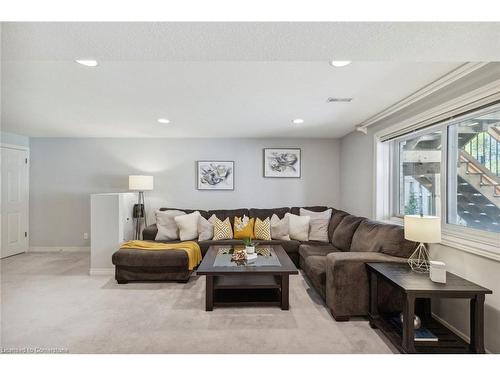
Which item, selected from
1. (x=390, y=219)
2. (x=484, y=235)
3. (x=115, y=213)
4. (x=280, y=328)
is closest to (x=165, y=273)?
(x=115, y=213)

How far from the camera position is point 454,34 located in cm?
111

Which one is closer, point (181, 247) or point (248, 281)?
point (248, 281)

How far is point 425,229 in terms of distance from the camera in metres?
2.22

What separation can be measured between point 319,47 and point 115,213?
12.6ft

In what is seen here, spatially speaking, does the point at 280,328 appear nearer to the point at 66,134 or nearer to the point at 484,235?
the point at 484,235

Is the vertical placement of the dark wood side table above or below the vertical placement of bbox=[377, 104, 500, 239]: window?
below

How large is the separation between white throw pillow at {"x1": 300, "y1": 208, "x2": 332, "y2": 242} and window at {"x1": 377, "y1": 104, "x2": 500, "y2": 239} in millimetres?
1331

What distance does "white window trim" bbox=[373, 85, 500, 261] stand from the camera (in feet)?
6.62

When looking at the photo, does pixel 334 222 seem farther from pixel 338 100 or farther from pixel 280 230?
pixel 338 100

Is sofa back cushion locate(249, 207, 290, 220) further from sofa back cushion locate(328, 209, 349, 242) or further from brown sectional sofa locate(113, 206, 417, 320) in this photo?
sofa back cushion locate(328, 209, 349, 242)

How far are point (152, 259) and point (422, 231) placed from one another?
3071mm

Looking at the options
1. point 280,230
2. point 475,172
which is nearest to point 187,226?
point 280,230

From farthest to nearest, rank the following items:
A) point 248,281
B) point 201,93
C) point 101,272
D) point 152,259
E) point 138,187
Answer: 1. point 138,187
2. point 101,272
3. point 152,259
4. point 248,281
5. point 201,93

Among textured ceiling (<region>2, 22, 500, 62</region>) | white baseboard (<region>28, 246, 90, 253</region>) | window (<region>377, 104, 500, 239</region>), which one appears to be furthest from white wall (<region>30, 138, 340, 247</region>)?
textured ceiling (<region>2, 22, 500, 62</region>)
